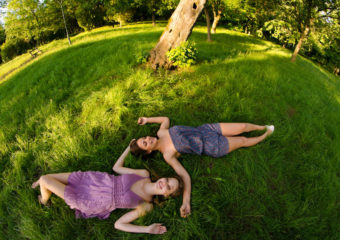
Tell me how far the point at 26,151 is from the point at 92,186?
1677mm

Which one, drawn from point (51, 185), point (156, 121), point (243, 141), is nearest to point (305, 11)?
point (243, 141)

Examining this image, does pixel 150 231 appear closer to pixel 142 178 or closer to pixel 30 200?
pixel 142 178

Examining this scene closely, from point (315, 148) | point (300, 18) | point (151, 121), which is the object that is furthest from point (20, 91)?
point (300, 18)

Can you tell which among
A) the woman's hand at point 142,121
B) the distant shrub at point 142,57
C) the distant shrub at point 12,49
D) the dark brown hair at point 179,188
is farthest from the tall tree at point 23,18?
the dark brown hair at point 179,188

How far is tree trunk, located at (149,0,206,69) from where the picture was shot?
384cm

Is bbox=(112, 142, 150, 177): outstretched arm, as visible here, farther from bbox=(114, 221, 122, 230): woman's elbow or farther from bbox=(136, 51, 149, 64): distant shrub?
bbox=(136, 51, 149, 64): distant shrub

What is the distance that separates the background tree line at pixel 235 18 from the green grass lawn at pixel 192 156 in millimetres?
4176

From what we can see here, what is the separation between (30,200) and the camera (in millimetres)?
2039

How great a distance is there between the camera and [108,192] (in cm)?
198

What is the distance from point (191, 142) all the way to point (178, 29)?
3.20 meters

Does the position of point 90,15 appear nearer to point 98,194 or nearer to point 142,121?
point 142,121

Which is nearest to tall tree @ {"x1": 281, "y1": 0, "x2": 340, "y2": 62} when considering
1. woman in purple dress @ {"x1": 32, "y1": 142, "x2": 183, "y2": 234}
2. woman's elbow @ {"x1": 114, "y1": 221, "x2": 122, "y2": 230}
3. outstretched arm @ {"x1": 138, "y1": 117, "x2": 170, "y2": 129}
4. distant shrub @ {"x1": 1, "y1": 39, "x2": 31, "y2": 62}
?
outstretched arm @ {"x1": 138, "y1": 117, "x2": 170, "y2": 129}

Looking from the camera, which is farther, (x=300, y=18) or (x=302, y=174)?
(x=300, y=18)

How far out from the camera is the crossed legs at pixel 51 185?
1.91 meters
